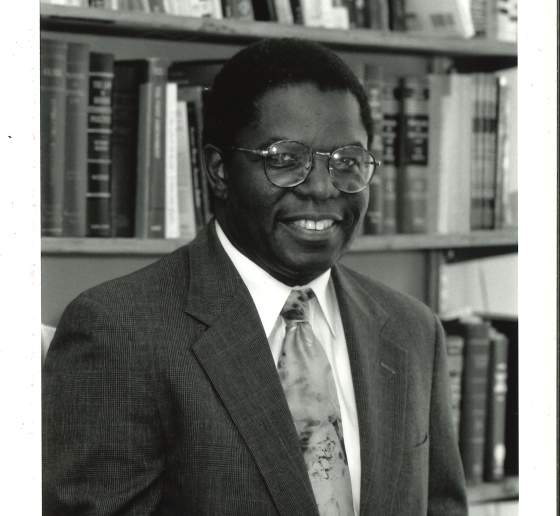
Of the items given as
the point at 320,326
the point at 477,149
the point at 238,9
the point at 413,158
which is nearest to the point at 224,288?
the point at 320,326

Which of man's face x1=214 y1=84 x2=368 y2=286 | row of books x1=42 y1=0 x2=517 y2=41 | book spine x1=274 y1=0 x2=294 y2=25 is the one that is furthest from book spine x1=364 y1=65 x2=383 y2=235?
man's face x1=214 y1=84 x2=368 y2=286

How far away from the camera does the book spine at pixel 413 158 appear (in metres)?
1.88

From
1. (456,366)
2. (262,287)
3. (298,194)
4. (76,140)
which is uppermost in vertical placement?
(76,140)

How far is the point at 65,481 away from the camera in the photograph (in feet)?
3.73

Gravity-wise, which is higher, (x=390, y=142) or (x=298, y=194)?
(x=390, y=142)

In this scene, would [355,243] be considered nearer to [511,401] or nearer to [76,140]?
[511,401]

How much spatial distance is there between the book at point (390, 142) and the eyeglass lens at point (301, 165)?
1.96ft

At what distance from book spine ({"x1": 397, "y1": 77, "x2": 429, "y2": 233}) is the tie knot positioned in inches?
24.8

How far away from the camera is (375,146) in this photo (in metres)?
1.85

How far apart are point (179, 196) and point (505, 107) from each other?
0.79 meters

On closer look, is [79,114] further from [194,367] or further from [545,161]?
[545,161]

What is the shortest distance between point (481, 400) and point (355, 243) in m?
0.47

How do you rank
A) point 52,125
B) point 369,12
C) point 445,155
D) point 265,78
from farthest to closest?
point 445,155, point 369,12, point 52,125, point 265,78

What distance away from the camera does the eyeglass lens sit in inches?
48.8
